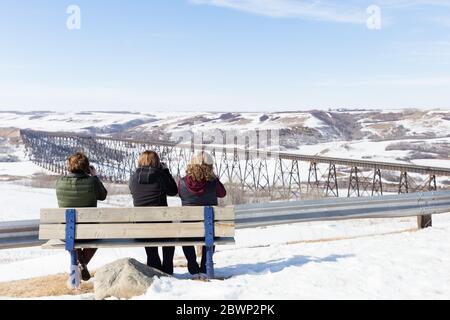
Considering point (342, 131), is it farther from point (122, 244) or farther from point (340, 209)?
point (122, 244)

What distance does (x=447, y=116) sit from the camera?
141250 mm

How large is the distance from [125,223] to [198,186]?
842 mm

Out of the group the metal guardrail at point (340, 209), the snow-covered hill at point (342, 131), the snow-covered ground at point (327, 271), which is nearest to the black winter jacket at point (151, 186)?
the snow-covered ground at point (327, 271)

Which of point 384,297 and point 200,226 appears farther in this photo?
point 200,226

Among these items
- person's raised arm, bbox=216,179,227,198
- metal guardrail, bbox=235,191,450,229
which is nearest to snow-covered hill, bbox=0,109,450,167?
metal guardrail, bbox=235,191,450,229

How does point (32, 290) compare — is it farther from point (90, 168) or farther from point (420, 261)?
point (420, 261)

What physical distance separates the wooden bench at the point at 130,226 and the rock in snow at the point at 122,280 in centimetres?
23

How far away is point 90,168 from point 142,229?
0.91 metres

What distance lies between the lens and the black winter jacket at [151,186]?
5082 mm

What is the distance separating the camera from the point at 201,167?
5086 millimetres

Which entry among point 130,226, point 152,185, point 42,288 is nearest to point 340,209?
point 152,185

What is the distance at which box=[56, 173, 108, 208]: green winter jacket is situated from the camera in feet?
16.5
